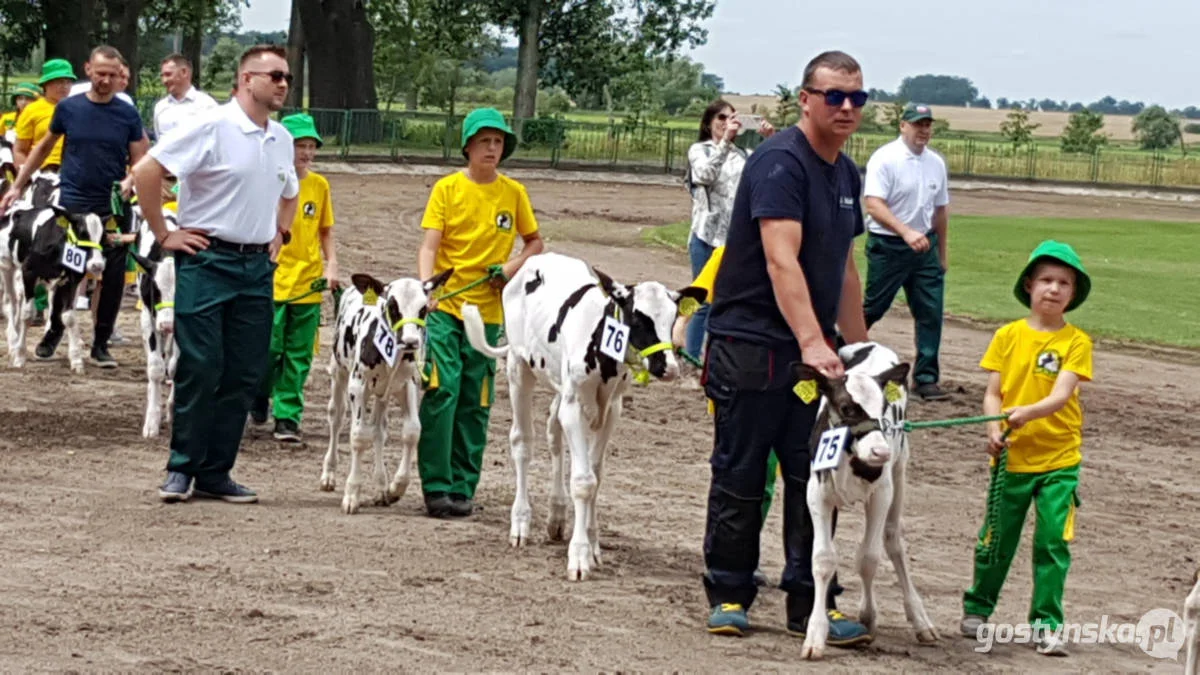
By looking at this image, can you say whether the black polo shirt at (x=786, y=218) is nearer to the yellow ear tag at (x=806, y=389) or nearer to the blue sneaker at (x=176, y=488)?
the yellow ear tag at (x=806, y=389)

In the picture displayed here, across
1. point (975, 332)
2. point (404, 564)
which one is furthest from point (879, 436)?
point (975, 332)

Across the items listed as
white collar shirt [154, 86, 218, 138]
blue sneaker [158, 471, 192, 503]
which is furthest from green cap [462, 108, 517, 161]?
white collar shirt [154, 86, 218, 138]

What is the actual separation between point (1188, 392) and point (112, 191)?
9.96 meters

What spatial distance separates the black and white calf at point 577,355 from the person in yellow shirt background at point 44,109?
29.8ft

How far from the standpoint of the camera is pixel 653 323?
31.4 feet

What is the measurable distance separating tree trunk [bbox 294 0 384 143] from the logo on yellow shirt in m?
46.6

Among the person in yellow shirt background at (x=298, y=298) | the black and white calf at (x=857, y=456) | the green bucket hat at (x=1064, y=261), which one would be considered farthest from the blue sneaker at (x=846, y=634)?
the person in yellow shirt background at (x=298, y=298)

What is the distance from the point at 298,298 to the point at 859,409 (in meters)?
6.29

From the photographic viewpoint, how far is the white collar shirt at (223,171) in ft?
35.1

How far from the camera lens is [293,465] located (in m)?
12.8

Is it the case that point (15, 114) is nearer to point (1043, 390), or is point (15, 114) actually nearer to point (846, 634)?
point (1043, 390)

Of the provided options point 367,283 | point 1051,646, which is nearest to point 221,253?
point 367,283

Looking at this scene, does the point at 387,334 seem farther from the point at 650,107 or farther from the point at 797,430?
the point at 650,107

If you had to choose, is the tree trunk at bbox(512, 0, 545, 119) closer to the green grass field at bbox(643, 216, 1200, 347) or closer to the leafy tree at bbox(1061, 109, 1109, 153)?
the leafy tree at bbox(1061, 109, 1109, 153)
